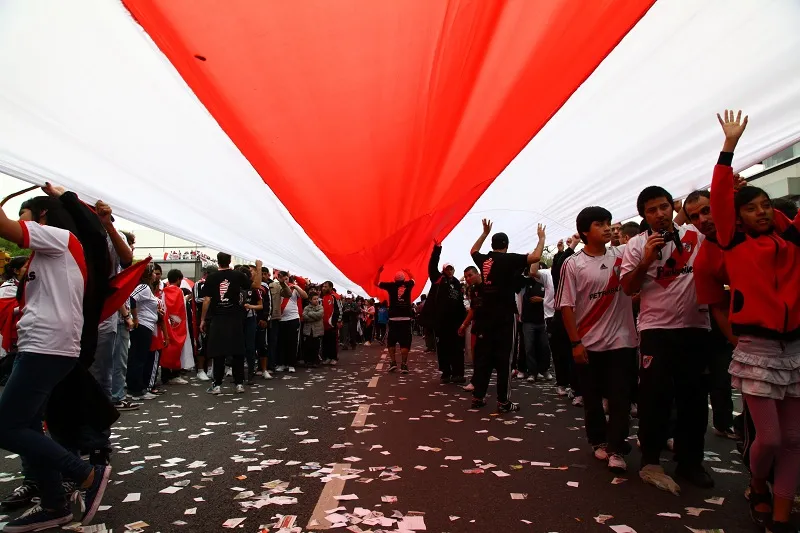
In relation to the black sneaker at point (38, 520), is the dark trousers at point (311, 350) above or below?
above

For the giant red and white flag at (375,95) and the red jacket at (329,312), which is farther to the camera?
the red jacket at (329,312)

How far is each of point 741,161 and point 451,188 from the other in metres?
2.85

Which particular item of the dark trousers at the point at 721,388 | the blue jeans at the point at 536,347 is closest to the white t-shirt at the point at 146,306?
the blue jeans at the point at 536,347

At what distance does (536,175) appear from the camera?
242 inches

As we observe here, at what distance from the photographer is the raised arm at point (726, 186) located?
10.3ft

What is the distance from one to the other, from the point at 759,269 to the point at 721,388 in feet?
9.36

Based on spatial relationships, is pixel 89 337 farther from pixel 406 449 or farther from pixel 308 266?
pixel 308 266

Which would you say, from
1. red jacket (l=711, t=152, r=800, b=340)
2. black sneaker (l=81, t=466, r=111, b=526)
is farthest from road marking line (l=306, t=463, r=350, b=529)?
red jacket (l=711, t=152, r=800, b=340)

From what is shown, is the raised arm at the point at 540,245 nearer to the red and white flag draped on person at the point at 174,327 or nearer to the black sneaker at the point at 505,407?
the black sneaker at the point at 505,407

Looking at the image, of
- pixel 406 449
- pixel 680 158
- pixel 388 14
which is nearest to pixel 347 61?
pixel 388 14

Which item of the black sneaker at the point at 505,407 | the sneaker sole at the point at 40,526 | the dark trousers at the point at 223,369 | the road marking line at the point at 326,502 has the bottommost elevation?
the sneaker sole at the point at 40,526

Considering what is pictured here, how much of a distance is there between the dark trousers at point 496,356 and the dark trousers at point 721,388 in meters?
2.17

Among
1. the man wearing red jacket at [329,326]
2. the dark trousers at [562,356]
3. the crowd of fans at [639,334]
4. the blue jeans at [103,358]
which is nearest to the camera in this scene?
the crowd of fans at [639,334]

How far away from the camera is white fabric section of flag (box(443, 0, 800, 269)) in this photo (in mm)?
3479
